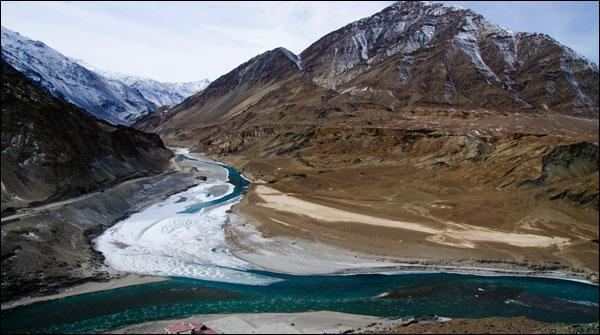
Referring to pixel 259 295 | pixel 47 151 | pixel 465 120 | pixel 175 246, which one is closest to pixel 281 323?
pixel 259 295

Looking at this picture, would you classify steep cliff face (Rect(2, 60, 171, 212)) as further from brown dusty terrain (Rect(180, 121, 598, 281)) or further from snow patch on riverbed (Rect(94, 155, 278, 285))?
brown dusty terrain (Rect(180, 121, 598, 281))

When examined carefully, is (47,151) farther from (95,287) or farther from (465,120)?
(465,120)

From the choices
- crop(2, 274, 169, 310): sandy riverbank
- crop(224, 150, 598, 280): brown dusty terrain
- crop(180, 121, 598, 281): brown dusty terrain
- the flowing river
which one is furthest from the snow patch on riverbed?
crop(180, 121, 598, 281): brown dusty terrain

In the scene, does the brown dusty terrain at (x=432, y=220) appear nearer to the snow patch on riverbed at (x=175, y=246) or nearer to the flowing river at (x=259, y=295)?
the flowing river at (x=259, y=295)

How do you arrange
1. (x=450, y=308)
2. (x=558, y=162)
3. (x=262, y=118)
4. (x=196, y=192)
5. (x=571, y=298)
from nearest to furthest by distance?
(x=450, y=308)
(x=571, y=298)
(x=558, y=162)
(x=196, y=192)
(x=262, y=118)

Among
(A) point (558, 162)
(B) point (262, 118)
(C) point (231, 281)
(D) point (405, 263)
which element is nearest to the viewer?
(C) point (231, 281)

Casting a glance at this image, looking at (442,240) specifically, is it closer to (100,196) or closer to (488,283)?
(488,283)

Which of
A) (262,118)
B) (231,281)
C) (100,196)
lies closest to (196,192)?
(100,196)
